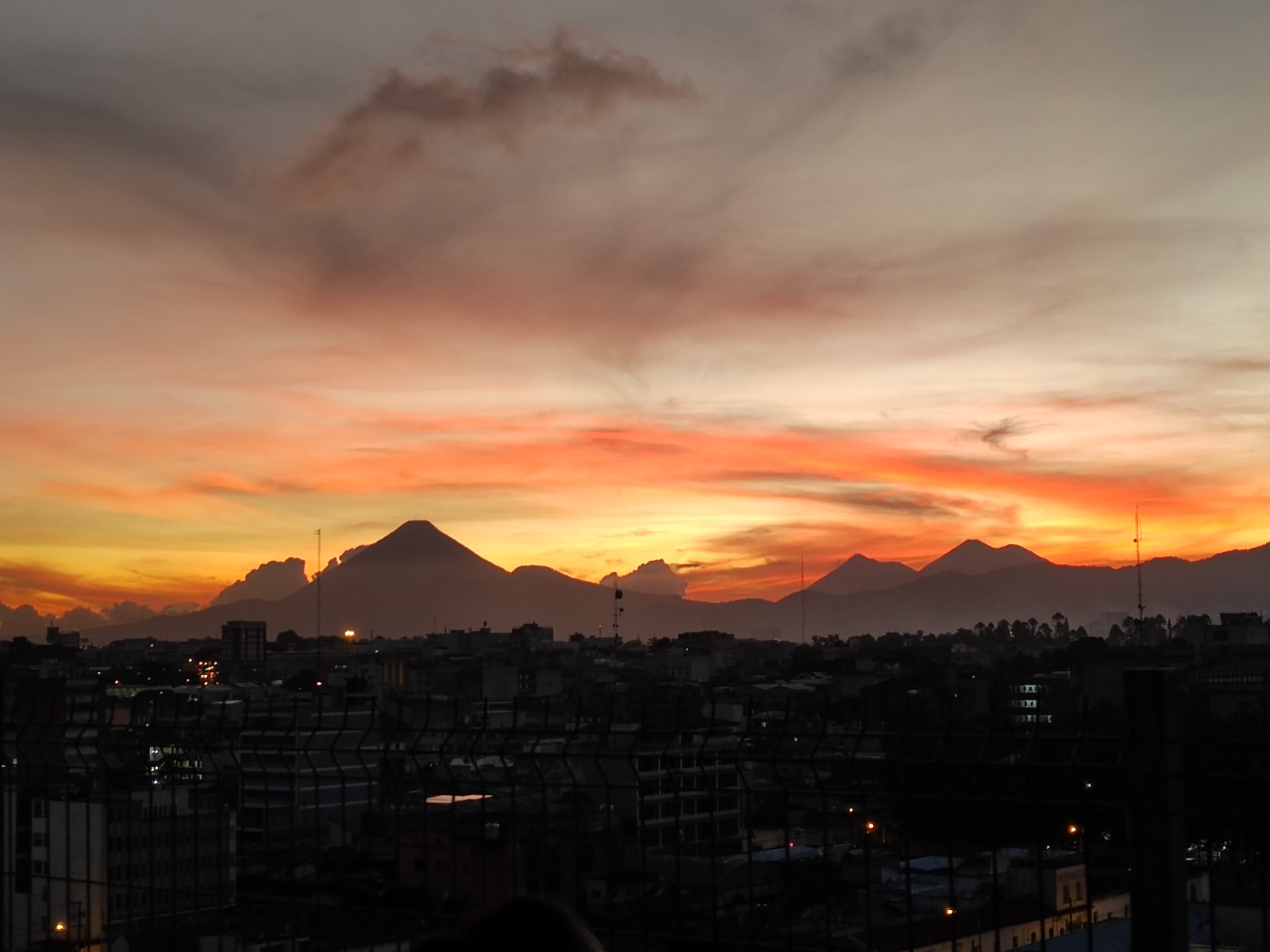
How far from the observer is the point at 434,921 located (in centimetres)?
479

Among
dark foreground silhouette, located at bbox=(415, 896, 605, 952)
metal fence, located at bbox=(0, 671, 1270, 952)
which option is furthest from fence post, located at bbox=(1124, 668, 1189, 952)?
dark foreground silhouette, located at bbox=(415, 896, 605, 952)

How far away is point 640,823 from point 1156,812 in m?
1.64

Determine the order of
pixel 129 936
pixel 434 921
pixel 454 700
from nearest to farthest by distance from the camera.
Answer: pixel 454 700 < pixel 434 921 < pixel 129 936

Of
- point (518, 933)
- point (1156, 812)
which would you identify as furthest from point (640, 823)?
point (518, 933)

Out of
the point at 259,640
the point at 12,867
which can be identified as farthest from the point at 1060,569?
the point at 12,867

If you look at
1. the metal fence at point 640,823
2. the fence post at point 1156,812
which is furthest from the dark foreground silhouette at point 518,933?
the fence post at point 1156,812

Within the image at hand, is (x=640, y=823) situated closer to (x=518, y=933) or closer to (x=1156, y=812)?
(x=1156, y=812)

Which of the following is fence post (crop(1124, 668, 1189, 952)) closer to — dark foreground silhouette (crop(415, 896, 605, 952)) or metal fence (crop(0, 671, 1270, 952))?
metal fence (crop(0, 671, 1270, 952))

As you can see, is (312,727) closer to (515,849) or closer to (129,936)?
(515,849)

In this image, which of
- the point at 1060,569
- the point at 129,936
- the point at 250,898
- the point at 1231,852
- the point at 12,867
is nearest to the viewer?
the point at 1231,852

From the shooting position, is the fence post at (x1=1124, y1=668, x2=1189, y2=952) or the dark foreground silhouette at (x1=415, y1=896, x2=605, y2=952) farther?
the fence post at (x1=1124, y1=668, x2=1189, y2=952)

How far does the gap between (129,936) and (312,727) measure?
192 cm

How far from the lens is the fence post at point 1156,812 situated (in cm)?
351

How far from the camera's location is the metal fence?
355 centimetres
